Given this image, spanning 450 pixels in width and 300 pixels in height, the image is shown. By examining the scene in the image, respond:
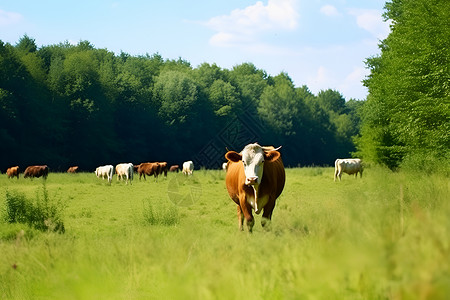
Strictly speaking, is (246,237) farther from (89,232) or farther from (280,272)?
(89,232)

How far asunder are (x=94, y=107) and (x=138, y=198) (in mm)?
48279

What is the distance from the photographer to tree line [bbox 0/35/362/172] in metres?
60.9

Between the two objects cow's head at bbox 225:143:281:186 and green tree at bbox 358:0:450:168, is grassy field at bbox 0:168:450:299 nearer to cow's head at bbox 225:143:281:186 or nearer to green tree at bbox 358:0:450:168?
cow's head at bbox 225:143:281:186

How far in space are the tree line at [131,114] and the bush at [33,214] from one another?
150 feet

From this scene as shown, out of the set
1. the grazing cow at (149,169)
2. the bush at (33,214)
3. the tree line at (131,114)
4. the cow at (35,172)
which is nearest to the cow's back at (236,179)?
the bush at (33,214)

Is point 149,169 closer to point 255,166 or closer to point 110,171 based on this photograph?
point 110,171

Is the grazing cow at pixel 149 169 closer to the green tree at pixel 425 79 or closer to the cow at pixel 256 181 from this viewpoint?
the green tree at pixel 425 79

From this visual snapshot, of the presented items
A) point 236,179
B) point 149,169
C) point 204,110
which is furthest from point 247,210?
point 204,110

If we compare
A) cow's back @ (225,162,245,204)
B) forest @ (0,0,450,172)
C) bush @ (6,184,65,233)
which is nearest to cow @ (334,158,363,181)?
forest @ (0,0,450,172)

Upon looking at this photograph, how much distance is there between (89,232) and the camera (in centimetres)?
1313

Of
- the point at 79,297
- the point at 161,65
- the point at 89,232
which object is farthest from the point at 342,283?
the point at 161,65

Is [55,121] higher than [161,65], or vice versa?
[161,65]

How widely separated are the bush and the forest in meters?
14.8

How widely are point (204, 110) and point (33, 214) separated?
3193 inches
